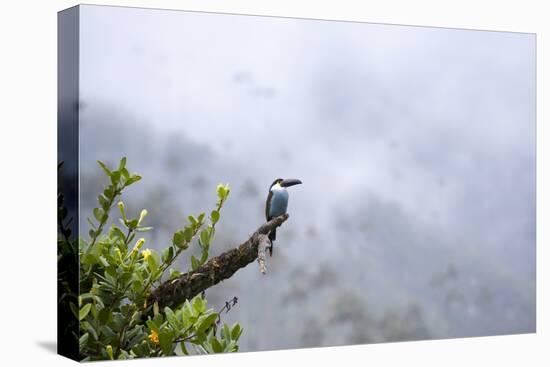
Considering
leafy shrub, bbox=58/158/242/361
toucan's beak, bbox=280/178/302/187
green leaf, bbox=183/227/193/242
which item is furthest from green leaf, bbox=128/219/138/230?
toucan's beak, bbox=280/178/302/187

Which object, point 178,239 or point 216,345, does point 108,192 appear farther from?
point 216,345

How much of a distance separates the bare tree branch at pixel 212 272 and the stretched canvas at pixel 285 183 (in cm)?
1

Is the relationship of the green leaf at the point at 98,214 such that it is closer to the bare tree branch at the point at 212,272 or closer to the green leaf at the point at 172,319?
the bare tree branch at the point at 212,272

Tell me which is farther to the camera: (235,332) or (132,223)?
(235,332)

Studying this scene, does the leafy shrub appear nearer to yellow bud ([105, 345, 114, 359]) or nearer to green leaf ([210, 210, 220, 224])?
yellow bud ([105, 345, 114, 359])

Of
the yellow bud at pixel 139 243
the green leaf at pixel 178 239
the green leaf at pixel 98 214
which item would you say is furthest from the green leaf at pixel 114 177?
the green leaf at pixel 178 239

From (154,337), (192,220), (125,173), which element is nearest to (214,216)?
(192,220)

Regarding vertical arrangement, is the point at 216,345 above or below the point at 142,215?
below

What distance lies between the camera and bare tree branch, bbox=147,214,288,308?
712cm

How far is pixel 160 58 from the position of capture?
7227mm

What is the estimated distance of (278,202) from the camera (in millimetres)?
7594

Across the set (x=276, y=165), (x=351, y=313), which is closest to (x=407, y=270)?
(x=351, y=313)

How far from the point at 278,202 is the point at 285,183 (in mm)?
142

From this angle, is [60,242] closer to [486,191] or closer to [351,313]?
[351,313]
